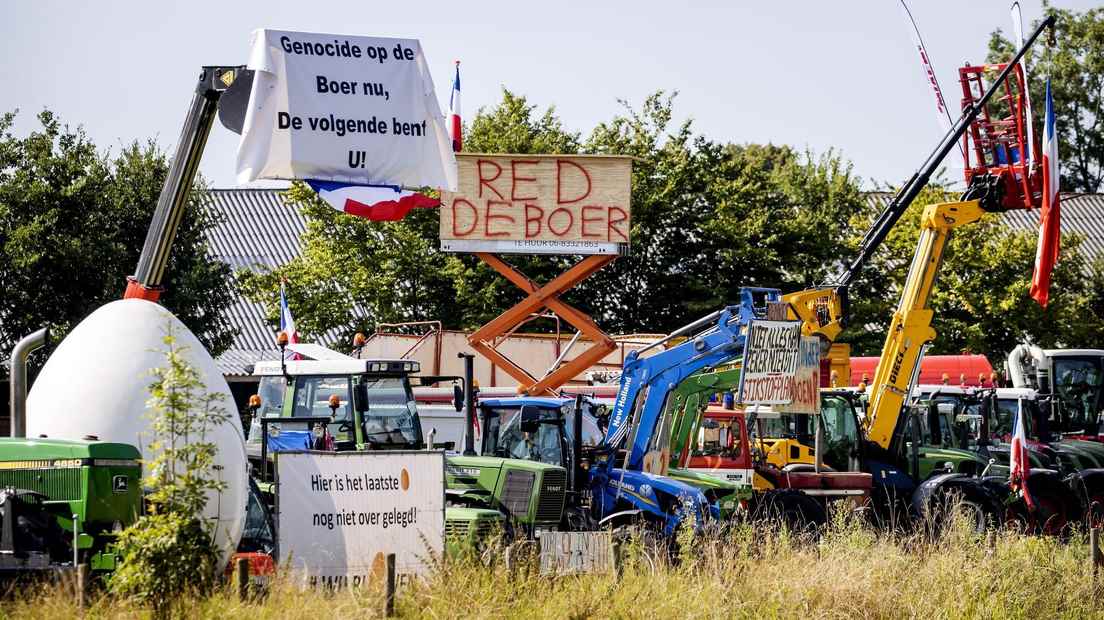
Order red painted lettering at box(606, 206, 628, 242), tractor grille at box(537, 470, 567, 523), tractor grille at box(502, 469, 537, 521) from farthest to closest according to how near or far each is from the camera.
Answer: red painted lettering at box(606, 206, 628, 242) → tractor grille at box(537, 470, 567, 523) → tractor grille at box(502, 469, 537, 521)

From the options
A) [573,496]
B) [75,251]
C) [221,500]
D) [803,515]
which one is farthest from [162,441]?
[75,251]

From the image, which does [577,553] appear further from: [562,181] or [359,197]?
[562,181]

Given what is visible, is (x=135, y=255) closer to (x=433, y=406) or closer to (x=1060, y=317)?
(x=433, y=406)

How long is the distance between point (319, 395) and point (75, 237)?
17.6 metres

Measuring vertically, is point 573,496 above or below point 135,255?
below

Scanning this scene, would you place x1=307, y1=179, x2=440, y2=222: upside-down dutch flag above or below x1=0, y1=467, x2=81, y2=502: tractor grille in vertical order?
above

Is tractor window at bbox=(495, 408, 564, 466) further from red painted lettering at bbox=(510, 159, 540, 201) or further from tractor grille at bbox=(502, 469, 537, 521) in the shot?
red painted lettering at bbox=(510, 159, 540, 201)

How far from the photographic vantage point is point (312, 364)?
19.7m

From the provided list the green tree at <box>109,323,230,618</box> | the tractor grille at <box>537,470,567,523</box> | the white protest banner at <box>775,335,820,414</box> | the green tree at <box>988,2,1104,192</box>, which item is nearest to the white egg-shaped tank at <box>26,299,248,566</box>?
the green tree at <box>109,323,230,618</box>

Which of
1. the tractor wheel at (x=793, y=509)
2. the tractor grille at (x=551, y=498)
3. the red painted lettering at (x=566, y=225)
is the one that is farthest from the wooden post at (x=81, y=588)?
the red painted lettering at (x=566, y=225)

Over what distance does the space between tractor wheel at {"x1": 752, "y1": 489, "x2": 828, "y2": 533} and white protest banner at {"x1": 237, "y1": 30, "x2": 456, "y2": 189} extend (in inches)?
341

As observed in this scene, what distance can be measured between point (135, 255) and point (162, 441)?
83.1 feet

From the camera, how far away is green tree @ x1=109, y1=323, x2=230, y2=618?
11531mm

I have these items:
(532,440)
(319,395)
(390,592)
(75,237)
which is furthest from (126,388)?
(75,237)
